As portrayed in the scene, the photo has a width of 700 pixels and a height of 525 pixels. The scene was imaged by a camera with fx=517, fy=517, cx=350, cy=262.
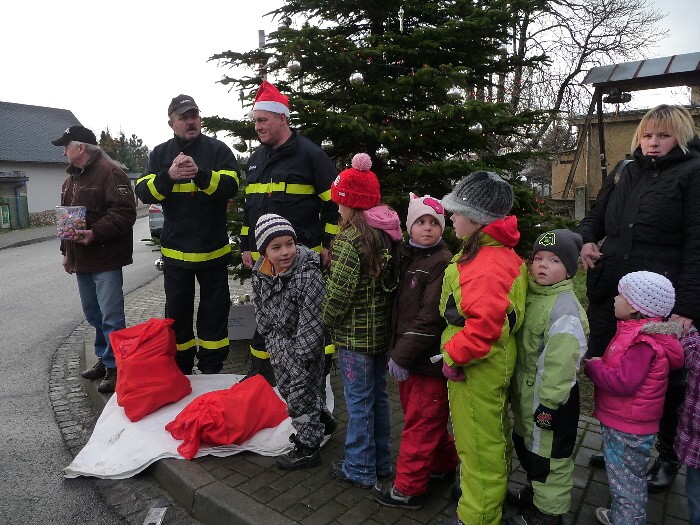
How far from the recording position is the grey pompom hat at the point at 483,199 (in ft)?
8.47

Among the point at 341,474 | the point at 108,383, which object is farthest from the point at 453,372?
the point at 108,383

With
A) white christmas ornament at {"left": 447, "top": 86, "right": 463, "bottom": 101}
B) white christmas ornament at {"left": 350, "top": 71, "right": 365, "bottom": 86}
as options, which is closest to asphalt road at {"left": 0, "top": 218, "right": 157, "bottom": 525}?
white christmas ornament at {"left": 350, "top": 71, "right": 365, "bottom": 86}

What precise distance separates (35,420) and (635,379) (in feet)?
14.8

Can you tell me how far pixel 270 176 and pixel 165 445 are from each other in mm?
2133

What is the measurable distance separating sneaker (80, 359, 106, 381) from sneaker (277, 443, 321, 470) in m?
2.59

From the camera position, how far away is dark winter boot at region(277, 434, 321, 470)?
3342 mm

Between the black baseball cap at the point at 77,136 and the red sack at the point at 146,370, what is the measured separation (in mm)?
1913

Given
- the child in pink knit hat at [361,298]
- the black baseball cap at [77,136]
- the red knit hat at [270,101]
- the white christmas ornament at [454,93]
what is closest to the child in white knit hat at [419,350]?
the child in pink knit hat at [361,298]

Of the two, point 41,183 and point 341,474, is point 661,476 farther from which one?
point 41,183

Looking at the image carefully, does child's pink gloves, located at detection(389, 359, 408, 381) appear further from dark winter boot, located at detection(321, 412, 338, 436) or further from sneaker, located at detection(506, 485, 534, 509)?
dark winter boot, located at detection(321, 412, 338, 436)

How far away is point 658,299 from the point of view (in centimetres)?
243

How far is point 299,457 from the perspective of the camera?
3.37 meters

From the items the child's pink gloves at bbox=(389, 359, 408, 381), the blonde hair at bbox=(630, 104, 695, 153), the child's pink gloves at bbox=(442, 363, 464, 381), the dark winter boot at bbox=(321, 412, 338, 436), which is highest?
the blonde hair at bbox=(630, 104, 695, 153)

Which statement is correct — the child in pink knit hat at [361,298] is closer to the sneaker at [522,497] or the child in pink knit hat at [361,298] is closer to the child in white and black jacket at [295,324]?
the child in white and black jacket at [295,324]
